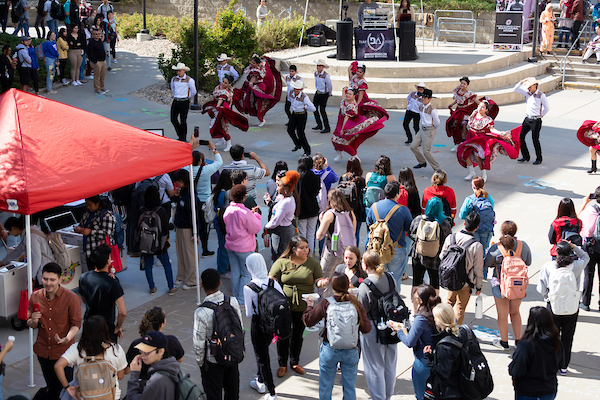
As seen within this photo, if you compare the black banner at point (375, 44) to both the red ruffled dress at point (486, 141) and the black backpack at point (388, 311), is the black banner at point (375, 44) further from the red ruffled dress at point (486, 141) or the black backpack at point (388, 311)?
the black backpack at point (388, 311)

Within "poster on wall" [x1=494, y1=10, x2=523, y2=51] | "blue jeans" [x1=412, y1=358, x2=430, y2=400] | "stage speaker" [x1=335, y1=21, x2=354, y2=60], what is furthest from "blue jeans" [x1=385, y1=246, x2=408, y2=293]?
"poster on wall" [x1=494, y1=10, x2=523, y2=51]

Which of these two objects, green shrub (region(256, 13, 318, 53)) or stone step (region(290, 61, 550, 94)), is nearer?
stone step (region(290, 61, 550, 94))

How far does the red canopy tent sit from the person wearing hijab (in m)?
1.92

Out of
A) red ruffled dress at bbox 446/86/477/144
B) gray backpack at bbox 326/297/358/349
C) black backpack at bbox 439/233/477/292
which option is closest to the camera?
gray backpack at bbox 326/297/358/349

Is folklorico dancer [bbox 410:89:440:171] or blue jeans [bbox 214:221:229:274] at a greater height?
folklorico dancer [bbox 410:89:440:171]

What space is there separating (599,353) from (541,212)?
185 inches

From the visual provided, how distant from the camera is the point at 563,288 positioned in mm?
6520

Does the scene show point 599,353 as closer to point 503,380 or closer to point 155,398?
point 503,380

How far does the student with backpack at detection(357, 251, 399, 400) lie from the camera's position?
5941 mm

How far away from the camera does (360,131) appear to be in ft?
44.0

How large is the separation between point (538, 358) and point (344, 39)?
57.0 ft

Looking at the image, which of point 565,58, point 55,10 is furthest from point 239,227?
point 55,10

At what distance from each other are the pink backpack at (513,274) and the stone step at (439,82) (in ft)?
43.9

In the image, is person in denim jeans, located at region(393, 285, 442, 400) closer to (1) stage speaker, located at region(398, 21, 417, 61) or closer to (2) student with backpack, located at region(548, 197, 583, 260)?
(2) student with backpack, located at region(548, 197, 583, 260)
